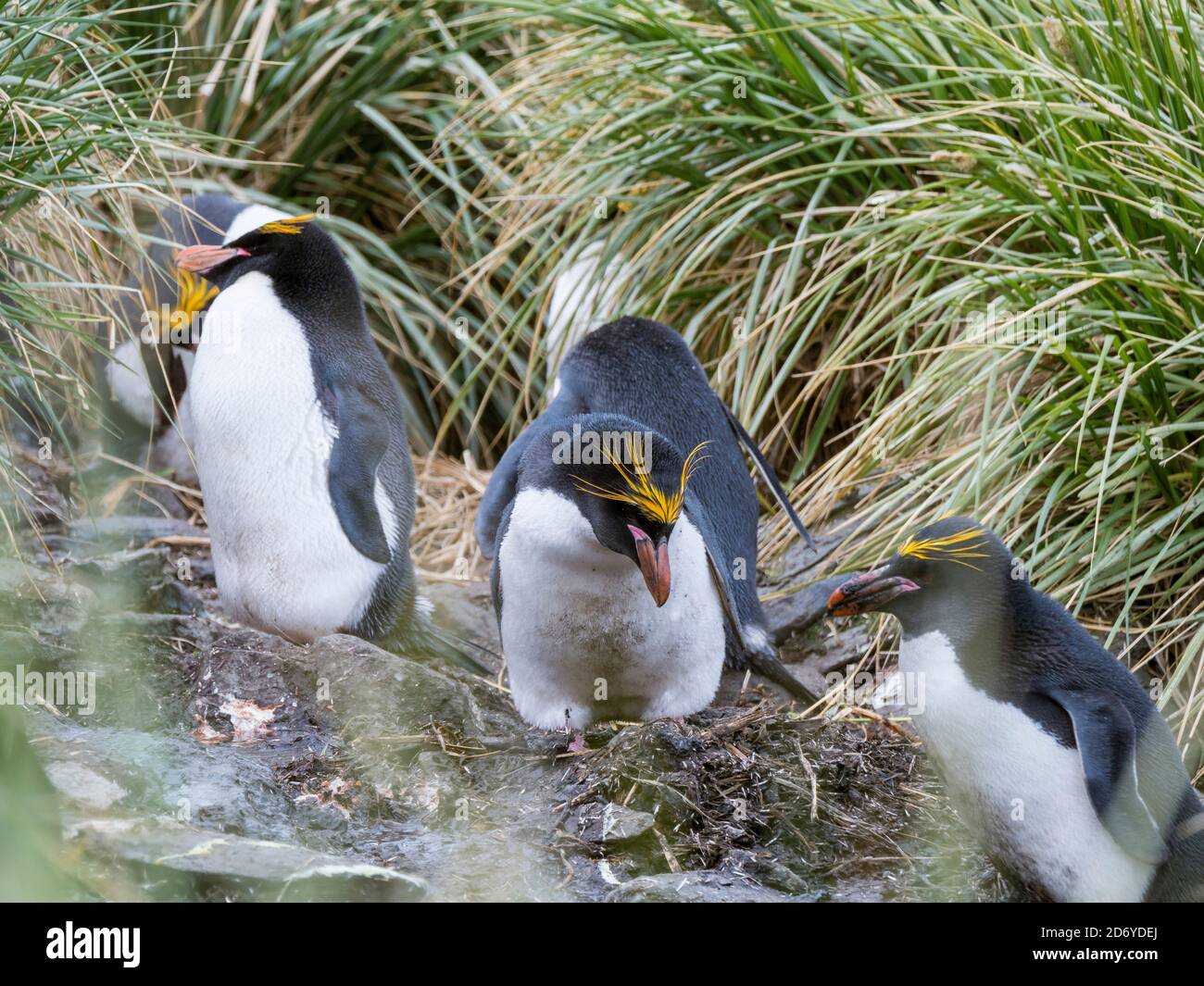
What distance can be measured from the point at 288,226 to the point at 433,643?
1.14 m

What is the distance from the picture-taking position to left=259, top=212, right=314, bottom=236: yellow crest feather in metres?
3.77

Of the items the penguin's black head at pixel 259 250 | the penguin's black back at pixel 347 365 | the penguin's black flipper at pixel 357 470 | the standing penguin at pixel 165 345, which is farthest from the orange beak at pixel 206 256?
the penguin's black flipper at pixel 357 470

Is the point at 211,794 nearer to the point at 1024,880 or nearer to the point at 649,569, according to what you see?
the point at 649,569

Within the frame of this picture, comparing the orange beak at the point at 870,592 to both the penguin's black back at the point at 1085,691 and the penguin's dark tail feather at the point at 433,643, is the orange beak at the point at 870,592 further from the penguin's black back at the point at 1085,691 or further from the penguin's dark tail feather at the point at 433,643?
the penguin's dark tail feather at the point at 433,643

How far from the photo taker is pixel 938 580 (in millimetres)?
2697

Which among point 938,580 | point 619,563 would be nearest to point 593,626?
point 619,563

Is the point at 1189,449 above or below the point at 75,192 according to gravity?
below

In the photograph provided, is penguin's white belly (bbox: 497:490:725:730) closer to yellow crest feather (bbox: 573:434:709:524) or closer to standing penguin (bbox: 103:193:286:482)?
yellow crest feather (bbox: 573:434:709:524)

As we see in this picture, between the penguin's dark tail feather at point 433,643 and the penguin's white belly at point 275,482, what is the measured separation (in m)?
0.18

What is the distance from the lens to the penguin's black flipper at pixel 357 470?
364cm

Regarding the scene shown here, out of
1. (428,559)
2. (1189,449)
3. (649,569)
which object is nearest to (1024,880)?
(649,569)

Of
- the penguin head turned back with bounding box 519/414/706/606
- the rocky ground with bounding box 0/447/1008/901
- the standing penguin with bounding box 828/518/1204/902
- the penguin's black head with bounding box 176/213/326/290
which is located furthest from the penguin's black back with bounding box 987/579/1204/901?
the penguin's black head with bounding box 176/213/326/290

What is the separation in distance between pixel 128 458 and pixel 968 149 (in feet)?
9.07

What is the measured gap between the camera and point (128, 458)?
484 cm
